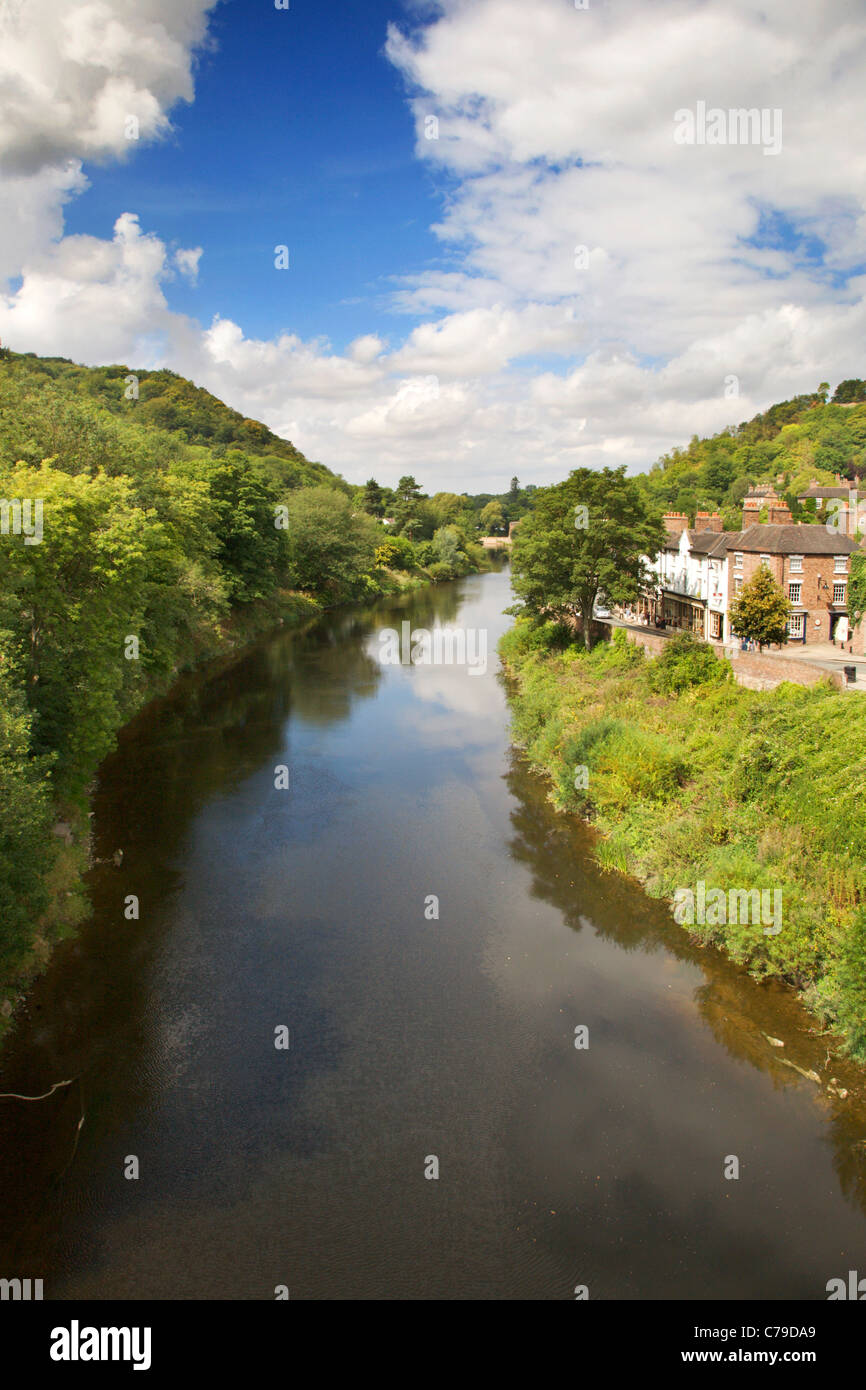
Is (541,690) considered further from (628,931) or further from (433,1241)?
Answer: (433,1241)

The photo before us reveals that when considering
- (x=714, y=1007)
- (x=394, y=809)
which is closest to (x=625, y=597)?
(x=394, y=809)

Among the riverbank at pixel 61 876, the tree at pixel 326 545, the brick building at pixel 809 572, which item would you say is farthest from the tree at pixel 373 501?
the brick building at pixel 809 572

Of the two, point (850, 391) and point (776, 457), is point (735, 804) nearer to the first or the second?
point (776, 457)

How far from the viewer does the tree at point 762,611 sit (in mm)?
29844

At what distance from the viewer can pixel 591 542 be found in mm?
32781

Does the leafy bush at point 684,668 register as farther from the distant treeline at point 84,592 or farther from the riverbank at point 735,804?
the distant treeline at point 84,592

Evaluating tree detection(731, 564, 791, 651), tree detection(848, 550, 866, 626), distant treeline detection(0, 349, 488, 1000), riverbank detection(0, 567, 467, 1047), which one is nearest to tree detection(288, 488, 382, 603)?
distant treeline detection(0, 349, 488, 1000)

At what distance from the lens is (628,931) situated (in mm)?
16734

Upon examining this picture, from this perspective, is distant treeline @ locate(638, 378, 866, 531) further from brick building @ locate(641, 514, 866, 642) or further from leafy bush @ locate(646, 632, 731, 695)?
leafy bush @ locate(646, 632, 731, 695)

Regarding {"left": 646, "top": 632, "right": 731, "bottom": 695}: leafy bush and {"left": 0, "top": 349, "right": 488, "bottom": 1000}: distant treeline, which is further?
{"left": 646, "top": 632, "right": 731, "bottom": 695}: leafy bush

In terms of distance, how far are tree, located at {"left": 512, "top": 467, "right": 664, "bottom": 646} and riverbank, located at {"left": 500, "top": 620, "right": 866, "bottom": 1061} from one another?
20.6 feet

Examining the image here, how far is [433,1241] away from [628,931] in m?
8.35

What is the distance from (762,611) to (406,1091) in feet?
77.9

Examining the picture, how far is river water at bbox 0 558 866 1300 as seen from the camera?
943 centimetres
